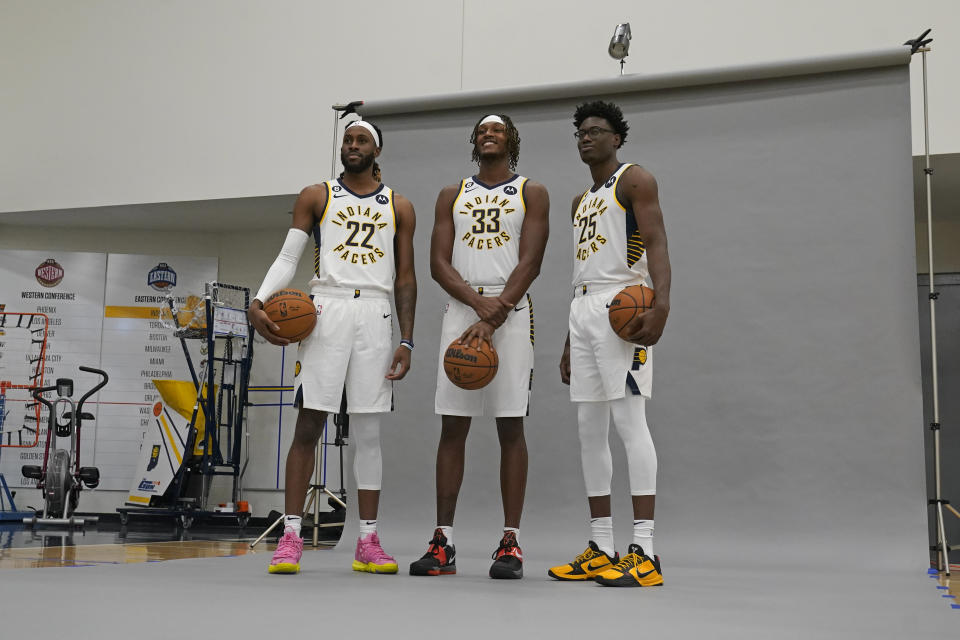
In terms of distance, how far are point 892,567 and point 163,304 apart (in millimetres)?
6190

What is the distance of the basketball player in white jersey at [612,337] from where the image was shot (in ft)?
9.35

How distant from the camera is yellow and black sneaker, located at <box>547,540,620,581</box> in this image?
9.61 feet

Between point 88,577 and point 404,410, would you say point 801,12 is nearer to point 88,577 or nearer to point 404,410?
point 404,410

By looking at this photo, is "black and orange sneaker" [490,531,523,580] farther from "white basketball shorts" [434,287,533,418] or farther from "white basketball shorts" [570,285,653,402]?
"white basketball shorts" [570,285,653,402]

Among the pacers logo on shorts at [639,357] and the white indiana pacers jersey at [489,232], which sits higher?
the white indiana pacers jersey at [489,232]

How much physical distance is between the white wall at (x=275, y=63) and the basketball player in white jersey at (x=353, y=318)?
9.79 feet

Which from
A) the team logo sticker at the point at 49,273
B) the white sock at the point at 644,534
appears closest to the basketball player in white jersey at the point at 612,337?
the white sock at the point at 644,534

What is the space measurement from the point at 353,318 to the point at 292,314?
0.22 metres

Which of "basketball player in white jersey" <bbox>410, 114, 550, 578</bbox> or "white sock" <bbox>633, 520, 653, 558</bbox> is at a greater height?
"basketball player in white jersey" <bbox>410, 114, 550, 578</bbox>

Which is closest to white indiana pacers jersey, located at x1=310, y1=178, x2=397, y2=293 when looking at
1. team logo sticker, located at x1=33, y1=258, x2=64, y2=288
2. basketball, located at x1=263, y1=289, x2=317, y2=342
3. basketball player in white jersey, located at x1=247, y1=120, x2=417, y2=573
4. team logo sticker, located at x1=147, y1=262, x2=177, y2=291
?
basketball player in white jersey, located at x1=247, y1=120, x2=417, y2=573

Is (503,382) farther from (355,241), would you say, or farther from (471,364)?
(355,241)

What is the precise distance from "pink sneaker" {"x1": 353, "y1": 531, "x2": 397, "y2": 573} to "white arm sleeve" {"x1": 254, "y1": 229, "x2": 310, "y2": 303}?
911 mm

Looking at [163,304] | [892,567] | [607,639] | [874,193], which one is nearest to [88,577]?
[607,639]

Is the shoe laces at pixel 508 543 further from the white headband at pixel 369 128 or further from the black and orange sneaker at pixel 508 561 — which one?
the white headband at pixel 369 128
